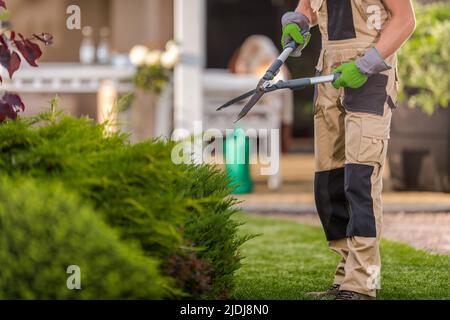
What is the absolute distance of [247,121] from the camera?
37.3ft

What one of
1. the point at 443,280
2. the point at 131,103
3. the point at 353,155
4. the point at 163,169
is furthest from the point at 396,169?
the point at 163,169

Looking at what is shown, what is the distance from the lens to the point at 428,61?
1045 centimetres

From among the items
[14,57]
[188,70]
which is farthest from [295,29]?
[188,70]

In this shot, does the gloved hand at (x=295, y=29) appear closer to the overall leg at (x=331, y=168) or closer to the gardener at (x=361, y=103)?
the gardener at (x=361, y=103)

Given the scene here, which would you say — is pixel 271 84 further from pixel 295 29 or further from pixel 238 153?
pixel 238 153

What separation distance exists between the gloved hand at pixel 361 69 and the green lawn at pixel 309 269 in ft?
2.97

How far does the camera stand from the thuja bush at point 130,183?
3387mm

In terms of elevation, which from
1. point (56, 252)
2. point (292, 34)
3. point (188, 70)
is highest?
point (188, 70)

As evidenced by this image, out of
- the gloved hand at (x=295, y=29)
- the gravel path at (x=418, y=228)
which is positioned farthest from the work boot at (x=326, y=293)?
the gravel path at (x=418, y=228)

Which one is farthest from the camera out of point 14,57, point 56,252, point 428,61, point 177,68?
point 177,68

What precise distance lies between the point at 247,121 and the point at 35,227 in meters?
8.29

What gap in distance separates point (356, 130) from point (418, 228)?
13.7 feet

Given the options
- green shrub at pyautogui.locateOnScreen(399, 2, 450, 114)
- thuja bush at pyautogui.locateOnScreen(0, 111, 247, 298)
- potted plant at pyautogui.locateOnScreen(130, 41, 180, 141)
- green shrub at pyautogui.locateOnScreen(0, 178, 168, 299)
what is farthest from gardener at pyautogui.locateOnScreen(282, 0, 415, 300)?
potted plant at pyautogui.locateOnScreen(130, 41, 180, 141)
